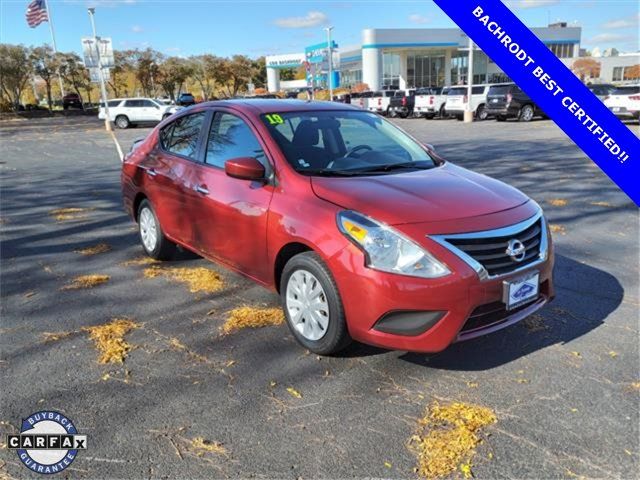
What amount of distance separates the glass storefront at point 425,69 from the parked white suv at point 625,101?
45.4 metres

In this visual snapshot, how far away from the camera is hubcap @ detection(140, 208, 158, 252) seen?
5417 mm

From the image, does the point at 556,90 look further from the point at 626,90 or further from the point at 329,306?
the point at 626,90

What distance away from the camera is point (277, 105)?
4484 millimetres

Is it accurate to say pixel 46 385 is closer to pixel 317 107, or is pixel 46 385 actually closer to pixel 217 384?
pixel 217 384

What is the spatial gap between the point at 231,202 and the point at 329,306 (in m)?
1.30

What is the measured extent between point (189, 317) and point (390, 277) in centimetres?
192

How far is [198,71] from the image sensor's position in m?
60.3

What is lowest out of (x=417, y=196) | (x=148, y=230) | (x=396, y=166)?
(x=148, y=230)

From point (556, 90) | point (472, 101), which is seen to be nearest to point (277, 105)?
point (556, 90)

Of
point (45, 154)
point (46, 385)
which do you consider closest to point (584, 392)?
point (46, 385)

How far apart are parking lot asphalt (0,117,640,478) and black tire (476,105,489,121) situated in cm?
2260

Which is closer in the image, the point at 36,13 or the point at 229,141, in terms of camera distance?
the point at 229,141

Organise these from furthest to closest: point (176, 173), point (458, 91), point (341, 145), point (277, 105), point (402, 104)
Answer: point (402, 104)
point (458, 91)
point (176, 173)
point (277, 105)
point (341, 145)

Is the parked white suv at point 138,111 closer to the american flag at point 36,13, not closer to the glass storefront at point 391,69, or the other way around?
the american flag at point 36,13
